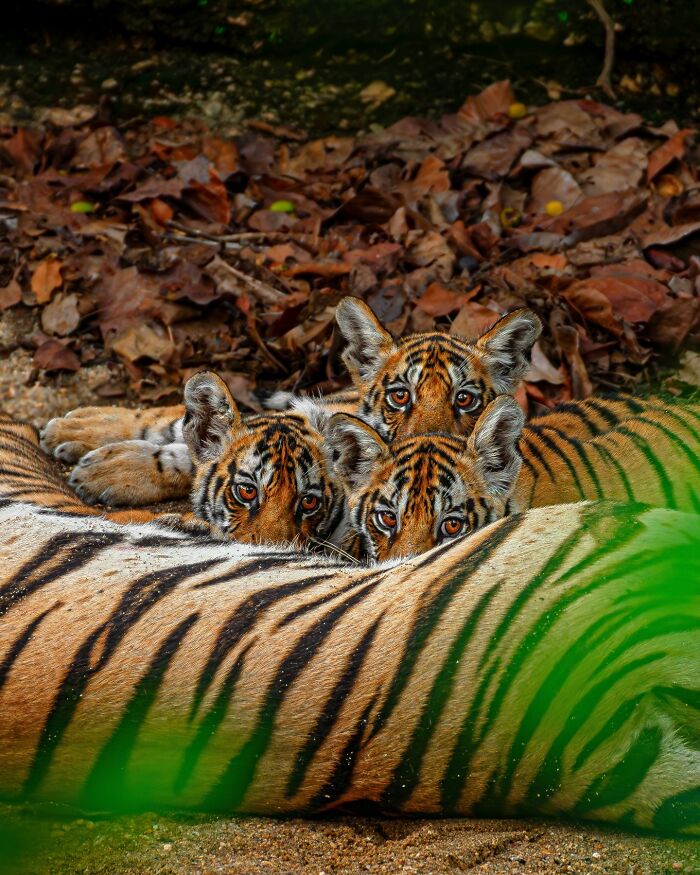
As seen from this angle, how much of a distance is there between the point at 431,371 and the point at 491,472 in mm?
497

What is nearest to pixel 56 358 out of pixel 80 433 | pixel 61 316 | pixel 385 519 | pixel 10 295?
pixel 61 316

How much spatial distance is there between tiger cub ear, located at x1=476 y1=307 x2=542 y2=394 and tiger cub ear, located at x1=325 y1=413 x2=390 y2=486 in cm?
67

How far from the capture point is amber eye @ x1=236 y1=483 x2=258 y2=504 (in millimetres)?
3092

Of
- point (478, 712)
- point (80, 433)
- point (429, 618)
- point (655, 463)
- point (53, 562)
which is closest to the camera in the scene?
point (478, 712)

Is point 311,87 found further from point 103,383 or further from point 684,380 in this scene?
point 684,380

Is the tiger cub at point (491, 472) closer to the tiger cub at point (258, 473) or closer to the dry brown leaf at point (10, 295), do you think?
the tiger cub at point (258, 473)

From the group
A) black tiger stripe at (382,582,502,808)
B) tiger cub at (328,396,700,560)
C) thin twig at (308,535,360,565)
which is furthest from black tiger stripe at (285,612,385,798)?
thin twig at (308,535,360,565)

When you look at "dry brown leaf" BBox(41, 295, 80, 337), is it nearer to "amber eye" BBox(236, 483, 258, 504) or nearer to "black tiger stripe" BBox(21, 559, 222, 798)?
"amber eye" BBox(236, 483, 258, 504)

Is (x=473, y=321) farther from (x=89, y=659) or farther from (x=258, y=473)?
(x=89, y=659)

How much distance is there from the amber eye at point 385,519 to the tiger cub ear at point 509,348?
0.83 m

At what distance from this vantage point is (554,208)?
4.78 meters

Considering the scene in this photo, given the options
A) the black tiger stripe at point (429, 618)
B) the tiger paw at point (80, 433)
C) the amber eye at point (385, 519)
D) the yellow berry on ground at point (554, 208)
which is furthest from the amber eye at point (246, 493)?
the yellow berry on ground at point (554, 208)

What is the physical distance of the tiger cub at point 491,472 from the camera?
2879 mm

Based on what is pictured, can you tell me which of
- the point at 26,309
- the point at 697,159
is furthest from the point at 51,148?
the point at 697,159
